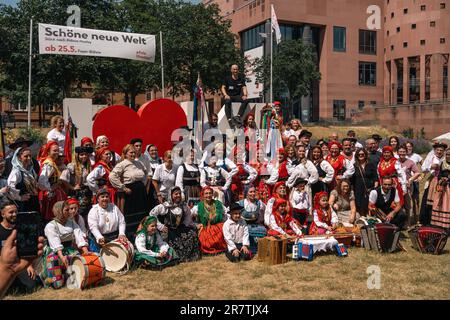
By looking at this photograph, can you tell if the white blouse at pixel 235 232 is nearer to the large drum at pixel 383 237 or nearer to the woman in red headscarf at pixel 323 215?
the woman in red headscarf at pixel 323 215

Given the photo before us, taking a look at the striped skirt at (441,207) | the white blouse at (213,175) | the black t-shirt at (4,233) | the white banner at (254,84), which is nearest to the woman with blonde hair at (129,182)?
the white blouse at (213,175)

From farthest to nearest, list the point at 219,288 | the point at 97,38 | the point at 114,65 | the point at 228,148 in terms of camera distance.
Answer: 1. the point at 114,65
2. the point at 97,38
3. the point at 228,148
4. the point at 219,288

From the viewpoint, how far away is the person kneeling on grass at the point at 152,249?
6738 mm

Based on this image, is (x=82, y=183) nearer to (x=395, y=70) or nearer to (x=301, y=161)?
(x=301, y=161)

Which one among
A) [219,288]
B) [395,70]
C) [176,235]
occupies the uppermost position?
[395,70]

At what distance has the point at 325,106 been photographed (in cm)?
4800

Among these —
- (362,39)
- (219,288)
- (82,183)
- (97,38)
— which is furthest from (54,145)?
(362,39)

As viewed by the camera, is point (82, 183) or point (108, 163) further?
point (108, 163)

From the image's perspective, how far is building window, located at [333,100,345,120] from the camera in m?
→ 48.4

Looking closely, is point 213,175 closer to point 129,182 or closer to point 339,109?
point 129,182

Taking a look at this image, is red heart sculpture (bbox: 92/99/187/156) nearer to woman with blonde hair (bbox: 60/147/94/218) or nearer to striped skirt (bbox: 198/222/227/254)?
woman with blonde hair (bbox: 60/147/94/218)

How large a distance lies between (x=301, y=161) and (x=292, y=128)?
2.37m

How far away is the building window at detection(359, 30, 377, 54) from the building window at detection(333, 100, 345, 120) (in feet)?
20.1

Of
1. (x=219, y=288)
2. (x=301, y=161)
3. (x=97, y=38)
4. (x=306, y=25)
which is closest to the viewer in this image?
(x=219, y=288)
